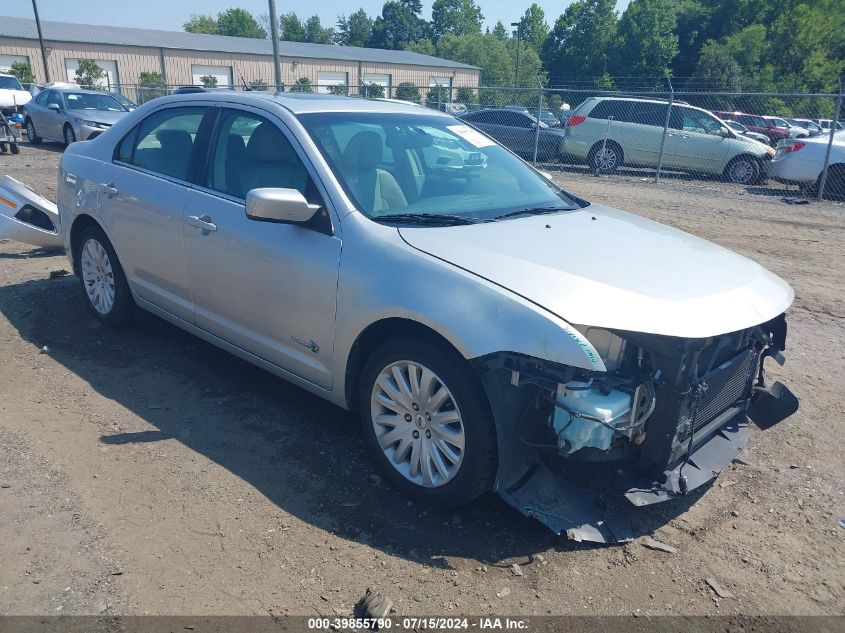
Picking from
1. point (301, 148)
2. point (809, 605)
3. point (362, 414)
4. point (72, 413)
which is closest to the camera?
point (809, 605)

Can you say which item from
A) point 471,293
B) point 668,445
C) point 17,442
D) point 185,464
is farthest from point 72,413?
point 668,445

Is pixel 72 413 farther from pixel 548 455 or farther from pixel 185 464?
pixel 548 455

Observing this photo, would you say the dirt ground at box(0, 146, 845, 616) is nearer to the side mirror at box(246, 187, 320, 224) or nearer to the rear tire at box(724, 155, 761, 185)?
the side mirror at box(246, 187, 320, 224)

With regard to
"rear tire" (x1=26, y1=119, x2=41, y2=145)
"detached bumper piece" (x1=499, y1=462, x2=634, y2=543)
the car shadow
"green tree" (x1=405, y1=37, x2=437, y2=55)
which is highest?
"green tree" (x1=405, y1=37, x2=437, y2=55)

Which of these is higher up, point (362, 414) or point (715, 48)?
point (715, 48)

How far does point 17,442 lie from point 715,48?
5804 cm

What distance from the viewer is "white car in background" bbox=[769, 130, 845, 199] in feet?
44.1

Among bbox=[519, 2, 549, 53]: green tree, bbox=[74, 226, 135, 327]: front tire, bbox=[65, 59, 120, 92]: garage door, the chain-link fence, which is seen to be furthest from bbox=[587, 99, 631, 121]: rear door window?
bbox=[519, 2, 549, 53]: green tree

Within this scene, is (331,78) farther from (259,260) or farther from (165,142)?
(259,260)

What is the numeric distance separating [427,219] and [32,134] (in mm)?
21297

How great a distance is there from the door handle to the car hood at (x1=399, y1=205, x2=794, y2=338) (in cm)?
134

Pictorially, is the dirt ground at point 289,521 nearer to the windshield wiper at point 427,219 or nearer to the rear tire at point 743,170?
the windshield wiper at point 427,219

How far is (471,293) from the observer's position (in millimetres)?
3020

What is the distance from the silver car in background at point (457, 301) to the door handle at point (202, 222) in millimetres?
17
